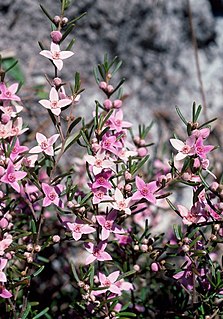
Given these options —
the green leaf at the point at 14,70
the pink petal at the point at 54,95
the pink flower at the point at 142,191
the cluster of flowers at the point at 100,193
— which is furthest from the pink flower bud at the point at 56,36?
the green leaf at the point at 14,70

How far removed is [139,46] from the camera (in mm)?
2199

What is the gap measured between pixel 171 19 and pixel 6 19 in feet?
2.04

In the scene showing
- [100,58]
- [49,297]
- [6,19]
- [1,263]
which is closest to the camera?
[1,263]

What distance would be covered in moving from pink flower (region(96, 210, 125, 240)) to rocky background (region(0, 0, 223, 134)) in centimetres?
99

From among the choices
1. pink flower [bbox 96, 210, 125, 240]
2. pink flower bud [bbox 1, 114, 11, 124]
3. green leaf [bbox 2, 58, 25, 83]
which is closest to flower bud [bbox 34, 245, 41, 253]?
pink flower [bbox 96, 210, 125, 240]

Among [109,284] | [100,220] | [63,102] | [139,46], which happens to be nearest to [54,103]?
[63,102]

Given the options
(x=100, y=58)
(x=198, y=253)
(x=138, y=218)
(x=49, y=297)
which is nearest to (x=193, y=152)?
(x=198, y=253)

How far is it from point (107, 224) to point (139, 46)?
1.25m

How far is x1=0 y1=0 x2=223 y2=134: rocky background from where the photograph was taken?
2.04 m

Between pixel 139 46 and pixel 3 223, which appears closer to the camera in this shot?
pixel 3 223

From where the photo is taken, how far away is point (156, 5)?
7.15 ft

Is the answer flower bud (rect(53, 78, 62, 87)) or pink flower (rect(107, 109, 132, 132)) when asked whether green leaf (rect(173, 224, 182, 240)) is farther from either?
flower bud (rect(53, 78, 62, 87))

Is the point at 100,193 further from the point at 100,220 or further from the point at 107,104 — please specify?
the point at 107,104

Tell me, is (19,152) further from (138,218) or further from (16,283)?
(138,218)
